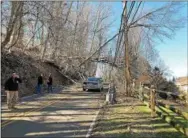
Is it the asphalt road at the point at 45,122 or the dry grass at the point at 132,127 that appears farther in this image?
the dry grass at the point at 132,127

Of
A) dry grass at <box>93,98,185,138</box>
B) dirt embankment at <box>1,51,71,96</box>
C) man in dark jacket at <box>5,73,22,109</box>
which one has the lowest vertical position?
dry grass at <box>93,98,185,138</box>

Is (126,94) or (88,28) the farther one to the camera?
(88,28)

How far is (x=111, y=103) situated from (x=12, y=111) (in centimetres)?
739

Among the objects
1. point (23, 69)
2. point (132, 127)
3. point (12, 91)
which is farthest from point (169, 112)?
point (23, 69)

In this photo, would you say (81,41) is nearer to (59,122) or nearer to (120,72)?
(120,72)

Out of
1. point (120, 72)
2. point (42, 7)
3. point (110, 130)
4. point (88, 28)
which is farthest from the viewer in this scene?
point (88, 28)

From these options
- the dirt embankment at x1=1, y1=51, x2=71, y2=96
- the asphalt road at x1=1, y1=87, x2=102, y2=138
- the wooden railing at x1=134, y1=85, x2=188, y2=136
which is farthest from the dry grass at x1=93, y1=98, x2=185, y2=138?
the dirt embankment at x1=1, y1=51, x2=71, y2=96

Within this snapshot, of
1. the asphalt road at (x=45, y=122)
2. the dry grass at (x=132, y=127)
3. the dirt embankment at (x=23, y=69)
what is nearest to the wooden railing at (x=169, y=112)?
the dry grass at (x=132, y=127)

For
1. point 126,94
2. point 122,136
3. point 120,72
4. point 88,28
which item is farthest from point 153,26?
point 88,28

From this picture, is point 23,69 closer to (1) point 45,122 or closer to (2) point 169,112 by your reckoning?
(2) point 169,112

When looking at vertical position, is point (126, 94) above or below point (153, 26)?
below

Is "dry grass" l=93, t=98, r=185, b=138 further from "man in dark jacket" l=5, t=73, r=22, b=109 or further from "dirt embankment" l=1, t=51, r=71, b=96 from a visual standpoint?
"dirt embankment" l=1, t=51, r=71, b=96

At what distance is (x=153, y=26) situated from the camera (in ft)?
127

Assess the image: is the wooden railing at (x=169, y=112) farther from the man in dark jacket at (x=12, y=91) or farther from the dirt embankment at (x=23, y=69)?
the dirt embankment at (x=23, y=69)
